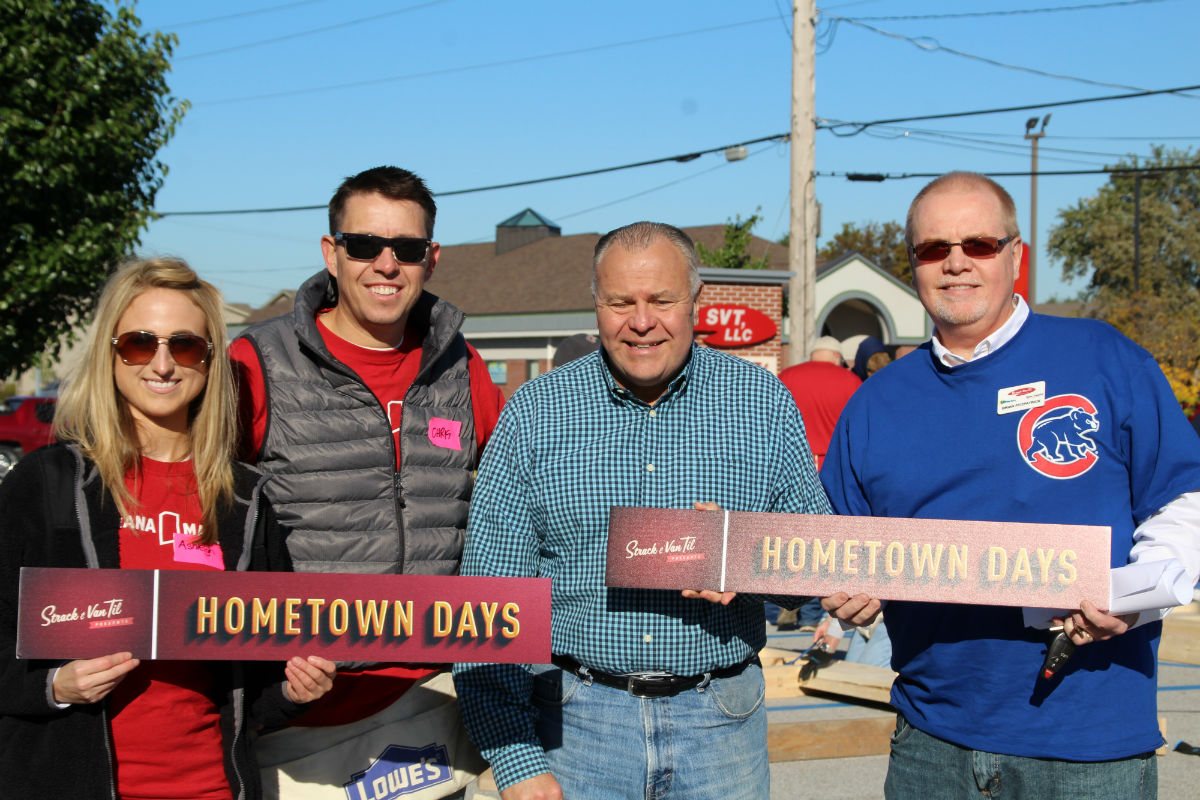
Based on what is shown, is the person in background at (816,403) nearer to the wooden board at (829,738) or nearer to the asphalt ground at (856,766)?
the asphalt ground at (856,766)

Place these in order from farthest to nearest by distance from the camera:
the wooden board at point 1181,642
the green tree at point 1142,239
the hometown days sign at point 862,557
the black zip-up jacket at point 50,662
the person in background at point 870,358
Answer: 1. the green tree at point 1142,239
2. the person in background at point 870,358
3. the wooden board at point 1181,642
4. the hometown days sign at point 862,557
5. the black zip-up jacket at point 50,662

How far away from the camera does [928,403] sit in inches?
104

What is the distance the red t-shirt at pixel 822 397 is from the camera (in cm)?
776

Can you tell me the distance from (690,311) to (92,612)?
1.66 metres

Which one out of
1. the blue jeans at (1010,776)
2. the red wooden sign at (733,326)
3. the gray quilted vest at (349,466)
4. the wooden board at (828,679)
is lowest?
the wooden board at (828,679)

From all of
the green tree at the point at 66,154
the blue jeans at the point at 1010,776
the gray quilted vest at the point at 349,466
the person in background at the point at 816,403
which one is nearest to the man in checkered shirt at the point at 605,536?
the gray quilted vest at the point at 349,466

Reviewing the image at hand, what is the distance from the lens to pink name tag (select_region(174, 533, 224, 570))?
2398 millimetres

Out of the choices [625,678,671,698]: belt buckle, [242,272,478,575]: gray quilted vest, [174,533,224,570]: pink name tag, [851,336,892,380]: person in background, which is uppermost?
[851,336,892,380]: person in background

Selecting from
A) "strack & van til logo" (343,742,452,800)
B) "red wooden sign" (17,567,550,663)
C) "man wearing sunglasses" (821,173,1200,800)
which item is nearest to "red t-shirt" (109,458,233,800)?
"red wooden sign" (17,567,550,663)

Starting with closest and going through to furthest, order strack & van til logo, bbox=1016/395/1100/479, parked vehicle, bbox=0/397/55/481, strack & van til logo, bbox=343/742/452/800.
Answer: strack & van til logo, bbox=1016/395/1100/479 → strack & van til logo, bbox=343/742/452/800 → parked vehicle, bbox=0/397/55/481

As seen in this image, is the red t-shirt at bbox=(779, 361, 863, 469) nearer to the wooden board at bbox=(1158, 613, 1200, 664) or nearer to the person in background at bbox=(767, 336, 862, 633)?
the person in background at bbox=(767, 336, 862, 633)

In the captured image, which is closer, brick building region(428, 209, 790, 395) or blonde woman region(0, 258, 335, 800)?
blonde woman region(0, 258, 335, 800)

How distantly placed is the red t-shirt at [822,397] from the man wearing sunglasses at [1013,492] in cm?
505

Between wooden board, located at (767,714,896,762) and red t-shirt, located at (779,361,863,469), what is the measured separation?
9.05 feet
